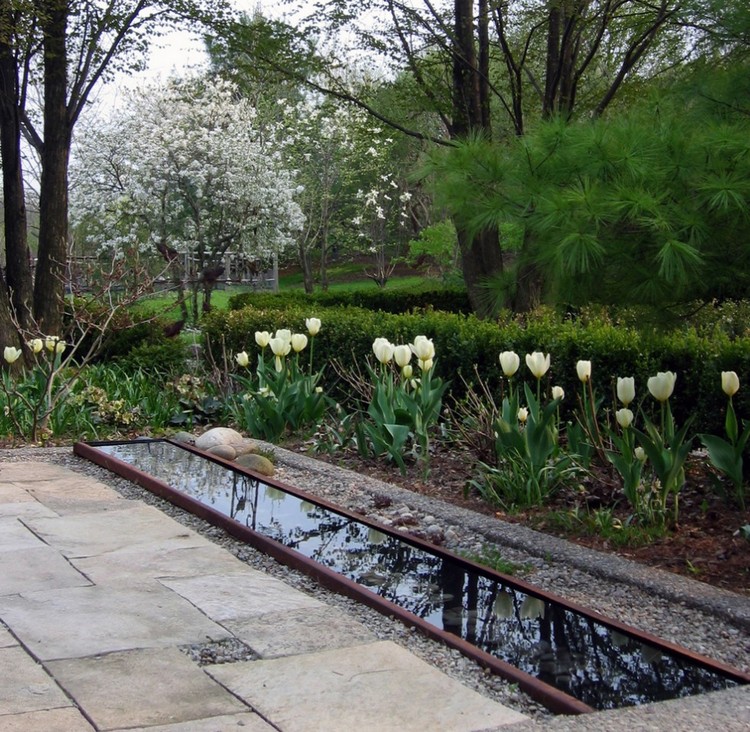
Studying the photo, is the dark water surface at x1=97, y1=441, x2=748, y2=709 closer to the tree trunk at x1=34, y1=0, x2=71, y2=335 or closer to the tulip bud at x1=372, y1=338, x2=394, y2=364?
the tulip bud at x1=372, y1=338, x2=394, y2=364

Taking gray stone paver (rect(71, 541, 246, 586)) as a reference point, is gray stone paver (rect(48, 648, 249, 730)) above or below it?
above

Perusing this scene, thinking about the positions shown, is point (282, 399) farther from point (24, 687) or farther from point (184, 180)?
point (184, 180)

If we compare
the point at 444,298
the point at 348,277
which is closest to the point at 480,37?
the point at 444,298

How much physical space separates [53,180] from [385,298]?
624 cm

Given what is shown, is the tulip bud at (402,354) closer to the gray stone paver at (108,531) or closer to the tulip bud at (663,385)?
the gray stone paver at (108,531)

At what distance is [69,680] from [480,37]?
43.5ft

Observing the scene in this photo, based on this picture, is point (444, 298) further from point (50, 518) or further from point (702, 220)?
point (702, 220)

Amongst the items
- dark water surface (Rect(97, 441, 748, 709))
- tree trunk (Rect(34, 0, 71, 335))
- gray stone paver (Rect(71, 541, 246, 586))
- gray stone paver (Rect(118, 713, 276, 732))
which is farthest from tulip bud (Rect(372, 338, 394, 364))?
tree trunk (Rect(34, 0, 71, 335))

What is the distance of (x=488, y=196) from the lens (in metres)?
4.09

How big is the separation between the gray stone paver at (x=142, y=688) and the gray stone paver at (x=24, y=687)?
0.04m

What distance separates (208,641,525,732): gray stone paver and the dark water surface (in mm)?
396

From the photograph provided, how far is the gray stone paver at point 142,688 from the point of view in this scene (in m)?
2.83

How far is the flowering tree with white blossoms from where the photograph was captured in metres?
22.0

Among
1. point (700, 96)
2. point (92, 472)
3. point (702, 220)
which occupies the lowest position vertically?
point (92, 472)
